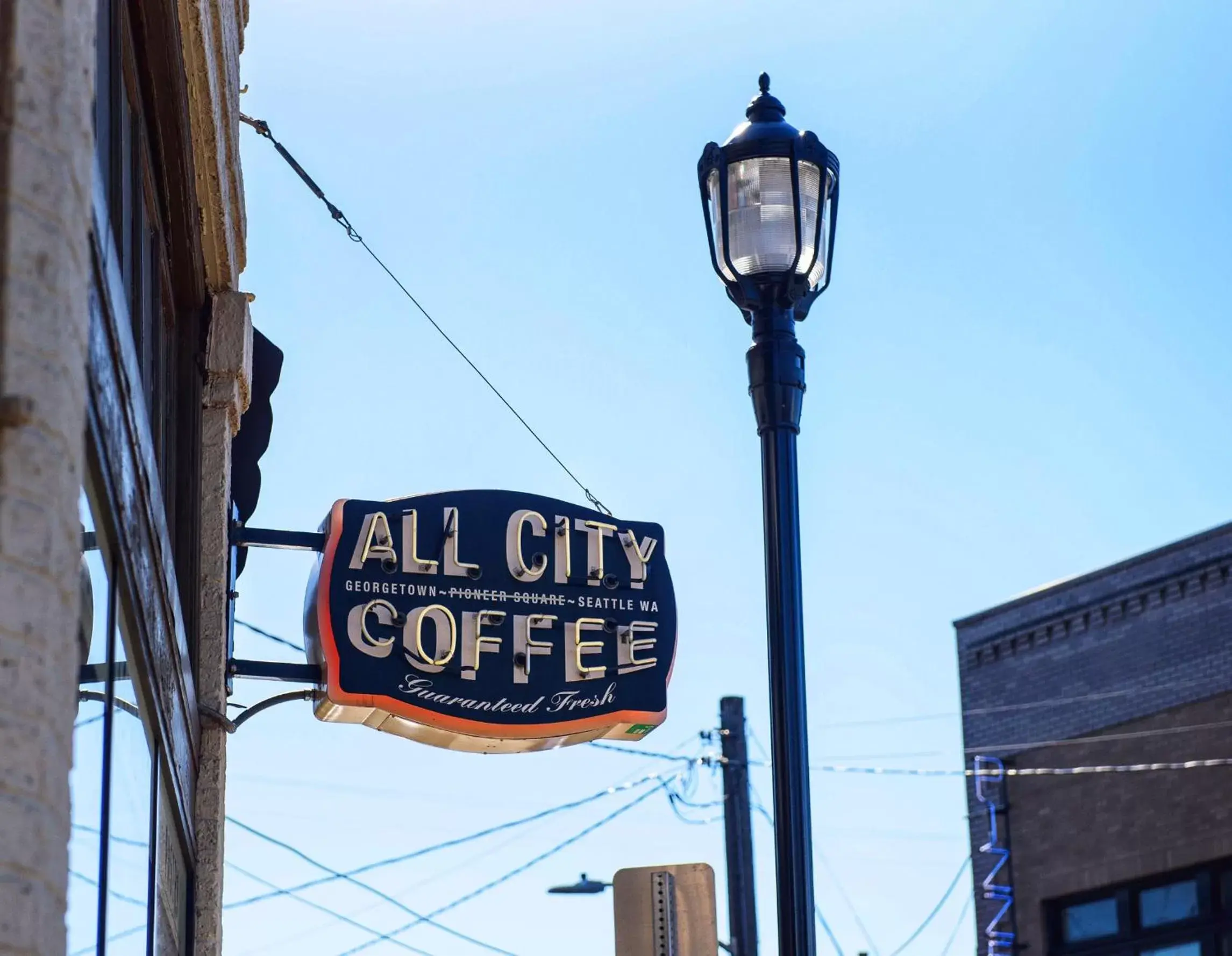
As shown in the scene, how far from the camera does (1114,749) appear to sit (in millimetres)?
18312

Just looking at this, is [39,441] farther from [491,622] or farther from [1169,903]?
[1169,903]

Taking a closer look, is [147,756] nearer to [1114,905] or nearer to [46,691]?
[46,691]

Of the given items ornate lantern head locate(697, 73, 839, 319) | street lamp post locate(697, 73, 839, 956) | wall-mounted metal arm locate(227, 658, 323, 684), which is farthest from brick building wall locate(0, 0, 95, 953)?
wall-mounted metal arm locate(227, 658, 323, 684)

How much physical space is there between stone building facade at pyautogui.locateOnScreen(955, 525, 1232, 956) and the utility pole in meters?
2.32

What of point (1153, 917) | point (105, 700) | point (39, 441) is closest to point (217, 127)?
point (105, 700)

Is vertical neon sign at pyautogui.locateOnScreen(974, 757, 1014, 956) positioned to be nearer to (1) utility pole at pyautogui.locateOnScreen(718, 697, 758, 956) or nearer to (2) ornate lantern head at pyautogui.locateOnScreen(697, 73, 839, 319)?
(1) utility pole at pyautogui.locateOnScreen(718, 697, 758, 956)

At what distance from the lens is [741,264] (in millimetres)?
7164

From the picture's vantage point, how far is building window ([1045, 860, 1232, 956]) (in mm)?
17047

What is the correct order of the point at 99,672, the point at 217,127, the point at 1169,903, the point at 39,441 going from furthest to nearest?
the point at 1169,903 → the point at 217,127 → the point at 99,672 → the point at 39,441

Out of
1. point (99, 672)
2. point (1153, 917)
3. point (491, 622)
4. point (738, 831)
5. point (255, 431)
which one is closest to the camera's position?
point (99, 672)

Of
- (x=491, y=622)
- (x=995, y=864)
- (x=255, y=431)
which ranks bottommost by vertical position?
(x=995, y=864)

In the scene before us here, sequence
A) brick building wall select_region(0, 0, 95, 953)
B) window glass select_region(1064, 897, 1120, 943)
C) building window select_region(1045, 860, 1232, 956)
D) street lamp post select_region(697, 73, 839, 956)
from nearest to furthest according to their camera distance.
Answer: brick building wall select_region(0, 0, 95, 953) → street lamp post select_region(697, 73, 839, 956) → building window select_region(1045, 860, 1232, 956) → window glass select_region(1064, 897, 1120, 943)

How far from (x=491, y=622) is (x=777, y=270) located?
3377 mm

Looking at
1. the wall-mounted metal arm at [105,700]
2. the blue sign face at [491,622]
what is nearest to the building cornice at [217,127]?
the blue sign face at [491,622]
